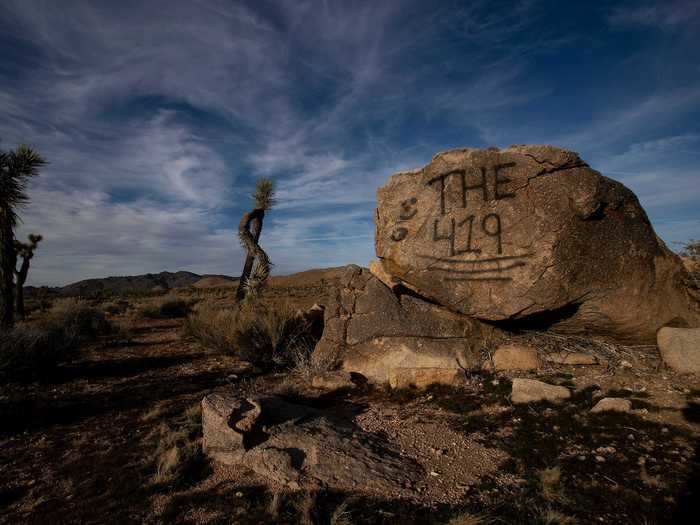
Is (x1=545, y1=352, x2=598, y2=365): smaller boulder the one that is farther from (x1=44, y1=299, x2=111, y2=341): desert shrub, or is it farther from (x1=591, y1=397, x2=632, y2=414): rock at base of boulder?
(x1=44, y1=299, x2=111, y2=341): desert shrub

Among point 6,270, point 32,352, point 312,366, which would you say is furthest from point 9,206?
point 312,366

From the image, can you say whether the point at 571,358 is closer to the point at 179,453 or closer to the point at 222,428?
the point at 222,428

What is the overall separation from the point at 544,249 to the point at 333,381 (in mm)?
3603

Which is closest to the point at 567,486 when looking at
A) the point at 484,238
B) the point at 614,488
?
the point at 614,488

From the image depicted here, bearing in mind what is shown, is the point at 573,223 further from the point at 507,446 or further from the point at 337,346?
the point at 337,346

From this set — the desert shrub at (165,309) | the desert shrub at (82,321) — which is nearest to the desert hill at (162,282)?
the desert shrub at (165,309)

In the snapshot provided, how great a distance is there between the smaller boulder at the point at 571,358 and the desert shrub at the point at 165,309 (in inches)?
572

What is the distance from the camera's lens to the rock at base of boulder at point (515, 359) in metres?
5.56

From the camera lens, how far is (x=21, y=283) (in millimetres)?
14414

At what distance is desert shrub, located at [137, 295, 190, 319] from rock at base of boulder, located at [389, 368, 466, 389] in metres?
12.9

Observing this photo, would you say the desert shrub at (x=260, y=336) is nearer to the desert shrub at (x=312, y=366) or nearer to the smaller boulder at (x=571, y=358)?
the desert shrub at (x=312, y=366)

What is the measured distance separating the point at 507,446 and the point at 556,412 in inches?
36.3

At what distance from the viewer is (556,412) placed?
14.1 ft

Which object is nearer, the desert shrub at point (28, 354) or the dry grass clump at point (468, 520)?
the dry grass clump at point (468, 520)
